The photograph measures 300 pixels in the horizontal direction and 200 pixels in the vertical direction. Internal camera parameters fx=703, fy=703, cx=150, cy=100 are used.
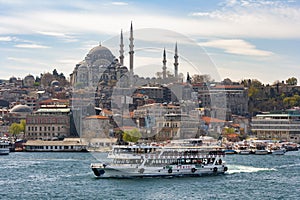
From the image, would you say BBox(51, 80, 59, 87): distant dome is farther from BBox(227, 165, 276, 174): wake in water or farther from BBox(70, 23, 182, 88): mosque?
BBox(227, 165, 276, 174): wake in water

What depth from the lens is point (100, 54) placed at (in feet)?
230

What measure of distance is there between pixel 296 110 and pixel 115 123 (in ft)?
54.3

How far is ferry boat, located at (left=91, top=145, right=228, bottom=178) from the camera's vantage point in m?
21.2

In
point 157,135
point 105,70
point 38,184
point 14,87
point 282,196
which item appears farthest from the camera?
point 14,87

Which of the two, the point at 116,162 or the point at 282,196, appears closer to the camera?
the point at 282,196

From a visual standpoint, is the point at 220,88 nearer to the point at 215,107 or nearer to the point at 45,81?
the point at 215,107

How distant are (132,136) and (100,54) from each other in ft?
99.3

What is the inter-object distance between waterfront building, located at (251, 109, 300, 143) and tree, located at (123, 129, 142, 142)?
15.3 metres

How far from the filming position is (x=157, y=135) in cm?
4025

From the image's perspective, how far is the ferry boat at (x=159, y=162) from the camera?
2125cm

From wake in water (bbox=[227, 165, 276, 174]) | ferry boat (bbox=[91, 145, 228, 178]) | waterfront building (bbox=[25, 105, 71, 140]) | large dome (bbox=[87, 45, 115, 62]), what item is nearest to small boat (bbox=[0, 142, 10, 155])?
waterfront building (bbox=[25, 105, 71, 140])

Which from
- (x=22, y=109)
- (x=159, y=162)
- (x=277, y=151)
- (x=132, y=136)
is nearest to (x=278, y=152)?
(x=277, y=151)

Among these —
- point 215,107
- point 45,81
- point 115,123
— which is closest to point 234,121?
point 215,107

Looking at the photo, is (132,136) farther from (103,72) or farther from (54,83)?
(54,83)
